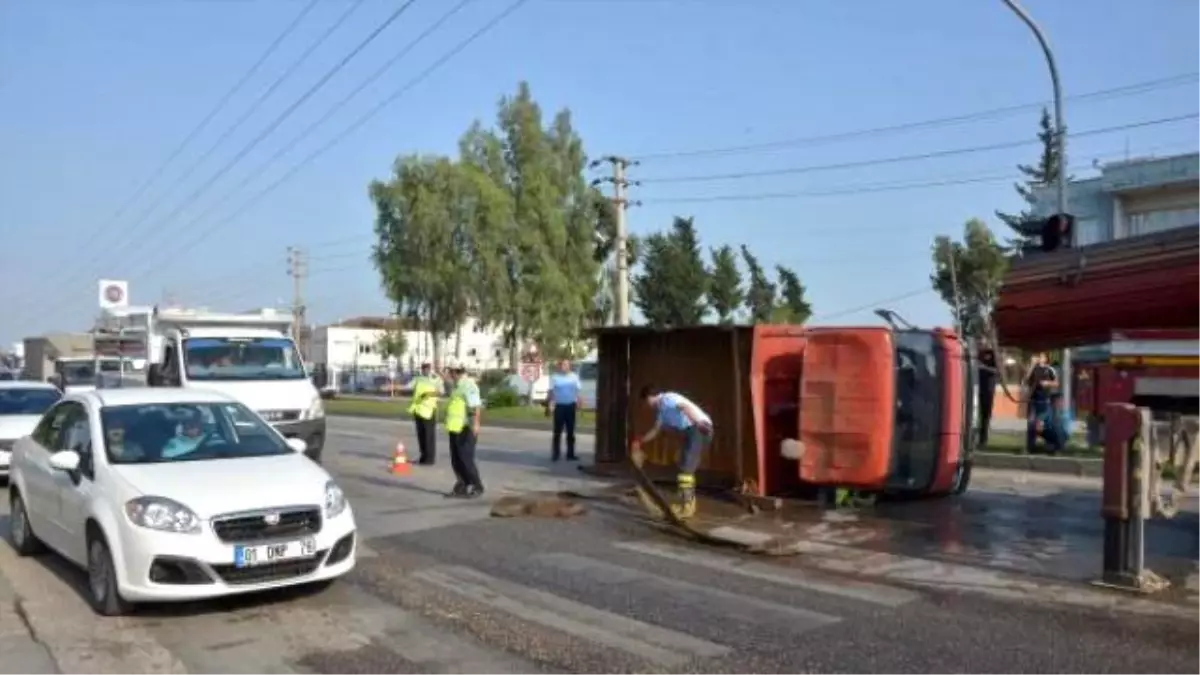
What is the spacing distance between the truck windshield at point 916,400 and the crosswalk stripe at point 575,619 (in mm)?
5620

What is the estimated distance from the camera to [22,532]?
9.60 metres

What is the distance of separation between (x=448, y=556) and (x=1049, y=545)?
209 inches

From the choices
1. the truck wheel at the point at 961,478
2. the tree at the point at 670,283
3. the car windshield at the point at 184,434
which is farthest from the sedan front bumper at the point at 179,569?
the tree at the point at 670,283

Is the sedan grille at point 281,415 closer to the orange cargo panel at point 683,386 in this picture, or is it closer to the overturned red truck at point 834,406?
the orange cargo panel at point 683,386

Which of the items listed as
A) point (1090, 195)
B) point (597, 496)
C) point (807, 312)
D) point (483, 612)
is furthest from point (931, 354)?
point (807, 312)

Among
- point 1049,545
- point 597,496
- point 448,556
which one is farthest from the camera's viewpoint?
point 597,496

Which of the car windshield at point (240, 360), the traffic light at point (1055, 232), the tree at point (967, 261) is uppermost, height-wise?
Answer: the tree at point (967, 261)

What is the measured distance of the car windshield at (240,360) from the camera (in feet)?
54.0

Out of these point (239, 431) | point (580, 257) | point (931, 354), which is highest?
point (580, 257)

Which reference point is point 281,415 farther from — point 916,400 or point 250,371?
point 916,400

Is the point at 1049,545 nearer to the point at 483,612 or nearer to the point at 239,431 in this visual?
the point at 483,612

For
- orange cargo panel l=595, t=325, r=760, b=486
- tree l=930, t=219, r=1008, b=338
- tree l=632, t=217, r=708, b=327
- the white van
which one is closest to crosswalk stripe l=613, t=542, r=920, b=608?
orange cargo panel l=595, t=325, r=760, b=486

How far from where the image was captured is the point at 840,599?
25.5 ft

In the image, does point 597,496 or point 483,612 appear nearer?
point 483,612
